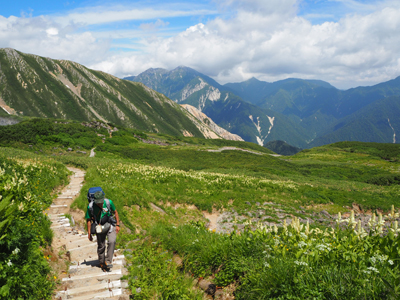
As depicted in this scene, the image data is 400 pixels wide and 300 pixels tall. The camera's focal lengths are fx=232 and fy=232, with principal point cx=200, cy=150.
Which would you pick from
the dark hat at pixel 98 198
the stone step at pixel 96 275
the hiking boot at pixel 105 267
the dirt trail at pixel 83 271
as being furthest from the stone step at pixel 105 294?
the dark hat at pixel 98 198

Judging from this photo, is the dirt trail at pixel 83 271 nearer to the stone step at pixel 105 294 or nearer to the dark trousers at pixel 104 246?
the stone step at pixel 105 294

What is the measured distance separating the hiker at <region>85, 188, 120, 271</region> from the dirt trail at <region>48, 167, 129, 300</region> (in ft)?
1.34

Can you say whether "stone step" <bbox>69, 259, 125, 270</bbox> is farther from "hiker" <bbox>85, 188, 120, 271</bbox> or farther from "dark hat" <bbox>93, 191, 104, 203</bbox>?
"dark hat" <bbox>93, 191, 104, 203</bbox>

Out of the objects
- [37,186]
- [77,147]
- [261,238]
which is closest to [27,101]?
[77,147]

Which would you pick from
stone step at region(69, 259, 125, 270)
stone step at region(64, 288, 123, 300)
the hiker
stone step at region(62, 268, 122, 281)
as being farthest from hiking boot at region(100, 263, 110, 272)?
stone step at region(64, 288, 123, 300)

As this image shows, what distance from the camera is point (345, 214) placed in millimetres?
25484

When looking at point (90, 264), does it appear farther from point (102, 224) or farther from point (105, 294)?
point (105, 294)

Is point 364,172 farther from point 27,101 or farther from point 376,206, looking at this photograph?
point 27,101

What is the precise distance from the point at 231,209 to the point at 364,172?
221 feet

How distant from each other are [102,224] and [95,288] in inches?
76.4

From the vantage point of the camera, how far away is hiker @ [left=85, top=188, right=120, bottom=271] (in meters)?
7.63

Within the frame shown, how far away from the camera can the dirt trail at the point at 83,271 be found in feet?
20.8

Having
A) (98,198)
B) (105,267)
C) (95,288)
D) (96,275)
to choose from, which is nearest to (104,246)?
(105,267)

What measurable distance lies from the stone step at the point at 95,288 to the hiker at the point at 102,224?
0.90 meters
